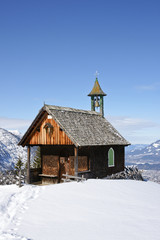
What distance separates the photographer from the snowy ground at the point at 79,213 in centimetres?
1296

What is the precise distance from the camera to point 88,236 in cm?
1266

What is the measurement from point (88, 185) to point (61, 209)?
251 inches

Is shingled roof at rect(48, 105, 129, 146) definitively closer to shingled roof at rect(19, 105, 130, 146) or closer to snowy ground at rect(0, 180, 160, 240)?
shingled roof at rect(19, 105, 130, 146)

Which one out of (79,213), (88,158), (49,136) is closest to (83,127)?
(88,158)

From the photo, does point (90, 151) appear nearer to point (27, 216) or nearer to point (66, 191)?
point (66, 191)

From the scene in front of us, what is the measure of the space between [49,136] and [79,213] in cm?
1139

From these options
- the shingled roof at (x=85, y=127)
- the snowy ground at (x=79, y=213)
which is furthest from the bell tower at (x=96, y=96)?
the snowy ground at (x=79, y=213)

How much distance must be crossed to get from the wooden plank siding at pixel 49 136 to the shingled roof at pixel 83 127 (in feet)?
1.94

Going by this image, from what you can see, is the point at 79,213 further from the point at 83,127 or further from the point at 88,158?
the point at 83,127

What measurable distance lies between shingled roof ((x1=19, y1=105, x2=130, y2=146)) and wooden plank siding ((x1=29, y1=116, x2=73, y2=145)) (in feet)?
1.94

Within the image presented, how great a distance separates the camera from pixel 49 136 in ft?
87.3

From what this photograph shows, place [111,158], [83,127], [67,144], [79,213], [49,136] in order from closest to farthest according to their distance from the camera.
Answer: [79,213] → [67,144] → [49,136] → [83,127] → [111,158]

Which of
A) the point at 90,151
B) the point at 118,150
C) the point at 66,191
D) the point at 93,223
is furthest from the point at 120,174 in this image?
the point at 93,223

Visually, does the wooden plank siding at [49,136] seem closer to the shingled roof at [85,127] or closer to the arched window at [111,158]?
the shingled roof at [85,127]
